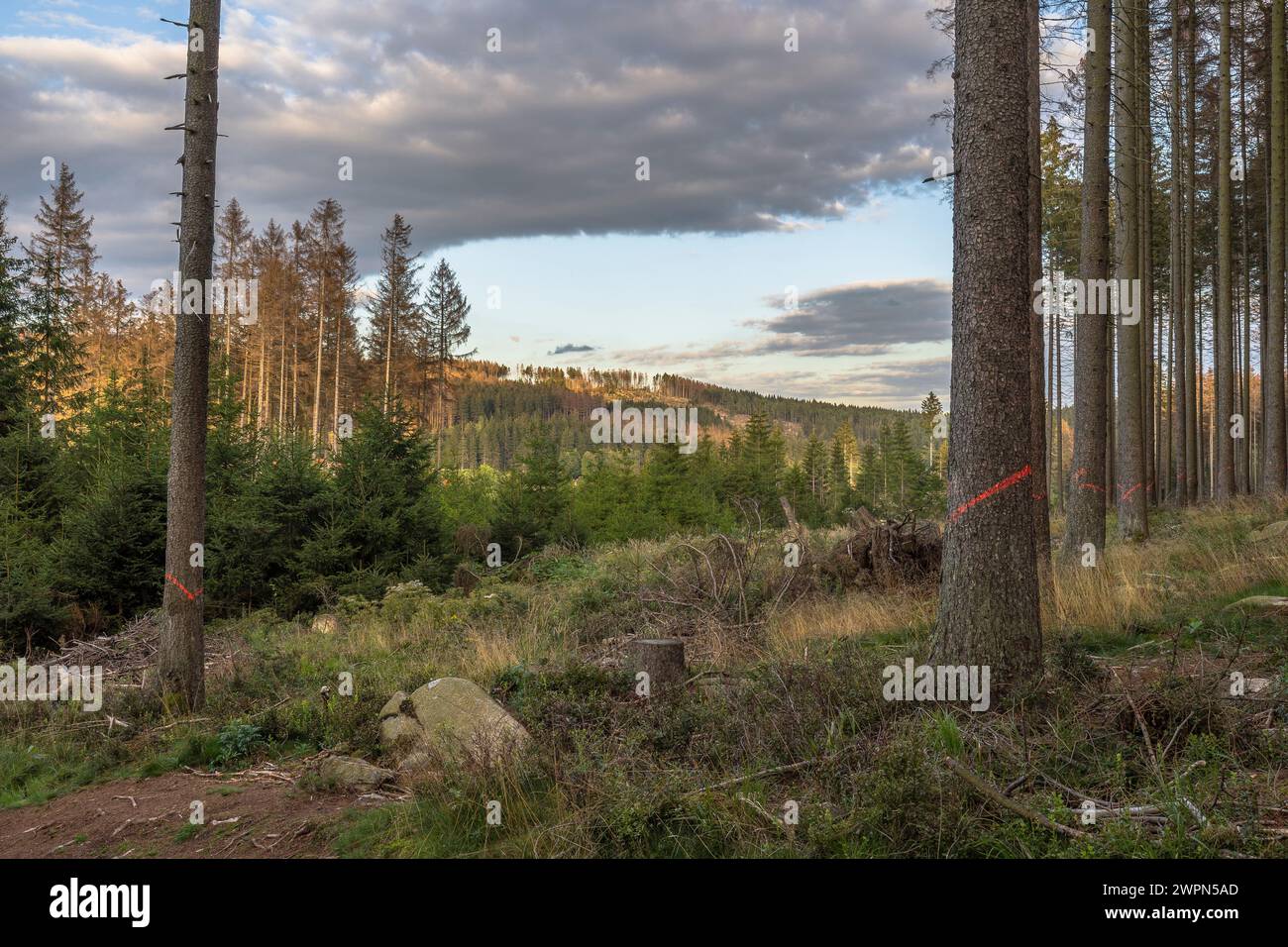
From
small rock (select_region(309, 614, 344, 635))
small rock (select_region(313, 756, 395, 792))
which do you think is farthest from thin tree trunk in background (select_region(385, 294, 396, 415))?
small rock (select_region(313, 756, 395, 792))

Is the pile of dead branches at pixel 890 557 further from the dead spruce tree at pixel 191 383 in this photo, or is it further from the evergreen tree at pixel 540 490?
the evergreen tree at pixel 540 490

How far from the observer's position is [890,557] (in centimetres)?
1166

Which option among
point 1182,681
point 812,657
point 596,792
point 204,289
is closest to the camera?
point 596,792

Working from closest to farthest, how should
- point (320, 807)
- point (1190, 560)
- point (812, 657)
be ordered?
point (320, 807) < point (812, 657) < point (1190, 560)

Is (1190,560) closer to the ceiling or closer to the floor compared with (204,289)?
closer to the floor

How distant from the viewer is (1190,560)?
36.6 feet

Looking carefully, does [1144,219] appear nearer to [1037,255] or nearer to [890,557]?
[1037,255]

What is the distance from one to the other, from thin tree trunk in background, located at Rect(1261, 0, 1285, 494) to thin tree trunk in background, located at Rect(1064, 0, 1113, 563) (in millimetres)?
8562

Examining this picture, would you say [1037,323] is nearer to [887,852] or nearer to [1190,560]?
[1190,560]

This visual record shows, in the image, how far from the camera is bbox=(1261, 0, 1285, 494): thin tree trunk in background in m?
17.4

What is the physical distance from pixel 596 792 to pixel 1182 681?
12.9 feet

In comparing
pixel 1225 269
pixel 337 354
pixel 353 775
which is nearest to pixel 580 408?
pixel 337 354

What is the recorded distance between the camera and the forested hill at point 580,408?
104m
